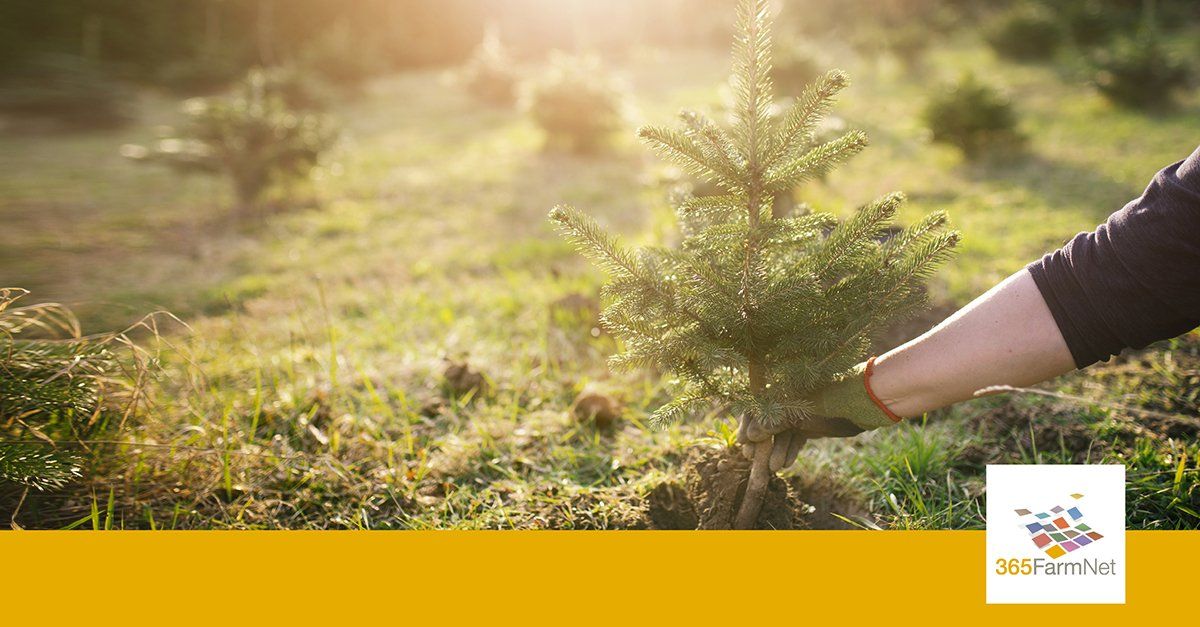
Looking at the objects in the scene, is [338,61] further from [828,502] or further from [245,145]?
[828,502]

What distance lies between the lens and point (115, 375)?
7.50ft

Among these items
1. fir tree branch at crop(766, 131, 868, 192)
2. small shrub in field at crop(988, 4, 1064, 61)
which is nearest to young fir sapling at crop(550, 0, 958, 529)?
fir tree branch at crop(766, 131, 868, 192)

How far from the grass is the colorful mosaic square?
0.32 meters

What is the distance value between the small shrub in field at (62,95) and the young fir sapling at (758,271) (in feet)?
43.9

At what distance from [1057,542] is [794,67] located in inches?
361

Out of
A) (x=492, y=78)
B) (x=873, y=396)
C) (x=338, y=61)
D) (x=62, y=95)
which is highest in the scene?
(x=338, y=61)

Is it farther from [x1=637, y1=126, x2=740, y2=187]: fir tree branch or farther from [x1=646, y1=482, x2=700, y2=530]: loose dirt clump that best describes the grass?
[x1=637, y1=126, x2=740, y2=187]: fir tree branch

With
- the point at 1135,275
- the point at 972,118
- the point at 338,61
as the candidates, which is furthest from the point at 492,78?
the point at 1135,275

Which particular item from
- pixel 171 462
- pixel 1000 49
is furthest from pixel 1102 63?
pixel 171 462

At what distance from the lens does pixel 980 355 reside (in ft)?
5.46

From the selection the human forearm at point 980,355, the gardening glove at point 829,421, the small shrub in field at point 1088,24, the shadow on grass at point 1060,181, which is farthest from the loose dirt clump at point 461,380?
the small shrub in field at point 1088,24

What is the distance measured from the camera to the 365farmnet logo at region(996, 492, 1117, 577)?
1.57 m

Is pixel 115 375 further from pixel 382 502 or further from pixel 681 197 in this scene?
pixel 681 197

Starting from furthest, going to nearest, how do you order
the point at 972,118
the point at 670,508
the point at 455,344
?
the point at 972,118
the point at 455,344
the point at 670,508
